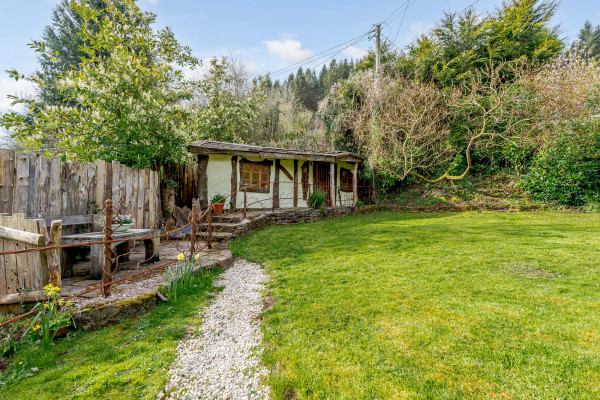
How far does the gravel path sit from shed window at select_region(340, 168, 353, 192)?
10329 millimetres

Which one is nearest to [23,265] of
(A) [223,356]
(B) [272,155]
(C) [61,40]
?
(A) [223,356]

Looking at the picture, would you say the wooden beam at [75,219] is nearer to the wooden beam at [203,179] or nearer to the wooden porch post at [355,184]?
the wooden beam at [203,179]

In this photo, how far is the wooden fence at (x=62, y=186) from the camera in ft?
11.0

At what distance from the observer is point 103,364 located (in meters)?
2.00

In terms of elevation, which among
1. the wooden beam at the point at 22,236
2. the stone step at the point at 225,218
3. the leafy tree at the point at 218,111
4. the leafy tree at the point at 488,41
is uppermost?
the leafy tree at the point at 488,41

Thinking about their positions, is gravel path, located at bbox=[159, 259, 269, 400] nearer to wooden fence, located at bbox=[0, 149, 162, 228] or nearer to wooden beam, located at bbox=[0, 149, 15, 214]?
wooden fence, located at bbox=[0, 149, 162, 228]

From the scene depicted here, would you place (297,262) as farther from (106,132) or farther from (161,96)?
(161,96)

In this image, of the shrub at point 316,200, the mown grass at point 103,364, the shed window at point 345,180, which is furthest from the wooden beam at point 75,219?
the shed window at point 345,180

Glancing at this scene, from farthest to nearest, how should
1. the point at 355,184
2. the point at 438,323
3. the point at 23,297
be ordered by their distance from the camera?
the point at 355,184
the point at 23,297
the point at 438,323

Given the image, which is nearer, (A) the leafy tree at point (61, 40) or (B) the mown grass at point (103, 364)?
(B) the mown grass at point (103, 364)

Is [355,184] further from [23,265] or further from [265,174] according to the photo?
[23,265]

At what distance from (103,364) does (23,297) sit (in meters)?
1.21

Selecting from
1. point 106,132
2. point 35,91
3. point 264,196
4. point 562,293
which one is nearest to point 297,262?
point 562,293

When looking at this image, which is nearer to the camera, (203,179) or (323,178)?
(203,179)
